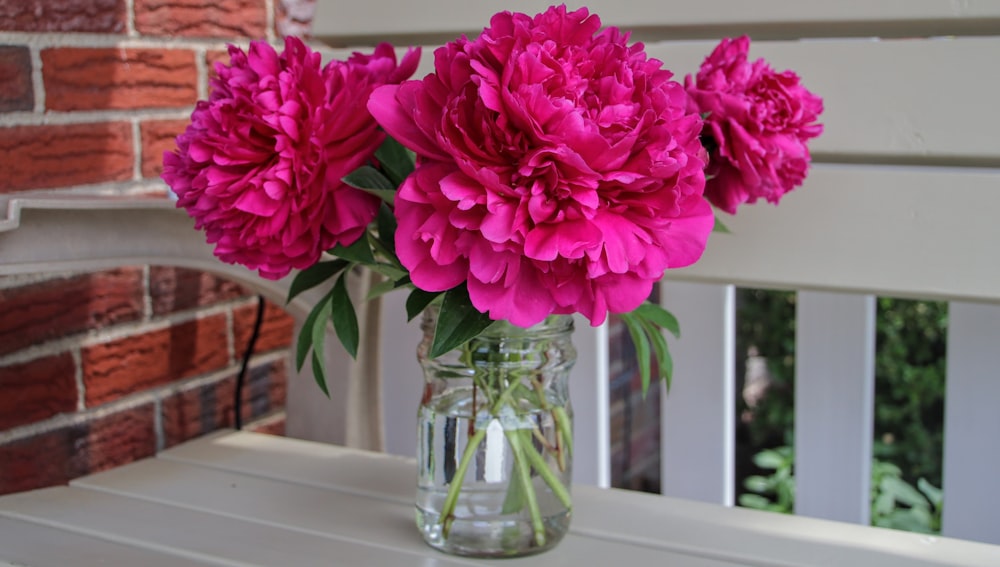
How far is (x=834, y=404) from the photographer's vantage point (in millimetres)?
1167

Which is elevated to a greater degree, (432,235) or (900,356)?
(432,235)

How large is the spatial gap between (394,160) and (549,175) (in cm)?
20

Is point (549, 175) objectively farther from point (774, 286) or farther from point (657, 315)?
point (774, 286)


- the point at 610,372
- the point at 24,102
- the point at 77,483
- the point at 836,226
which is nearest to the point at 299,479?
the point at 77,483

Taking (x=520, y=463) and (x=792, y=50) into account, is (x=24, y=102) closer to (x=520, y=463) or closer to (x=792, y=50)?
(x=520, y=463)


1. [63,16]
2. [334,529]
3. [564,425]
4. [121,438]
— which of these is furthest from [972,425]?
[63,16]

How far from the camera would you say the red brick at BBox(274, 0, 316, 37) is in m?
1.34

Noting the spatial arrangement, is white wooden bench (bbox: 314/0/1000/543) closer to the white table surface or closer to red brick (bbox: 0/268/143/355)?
the white table surface

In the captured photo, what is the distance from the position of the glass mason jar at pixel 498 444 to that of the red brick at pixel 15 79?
0.49 metres

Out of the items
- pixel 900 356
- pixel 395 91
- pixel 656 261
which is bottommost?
pixel 900 356

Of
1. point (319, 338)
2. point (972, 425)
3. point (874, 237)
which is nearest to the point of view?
point (319, 338)

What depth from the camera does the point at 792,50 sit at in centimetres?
102

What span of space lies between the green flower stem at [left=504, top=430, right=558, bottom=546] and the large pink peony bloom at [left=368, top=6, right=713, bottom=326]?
0.19 meters

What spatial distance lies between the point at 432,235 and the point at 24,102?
60cm
